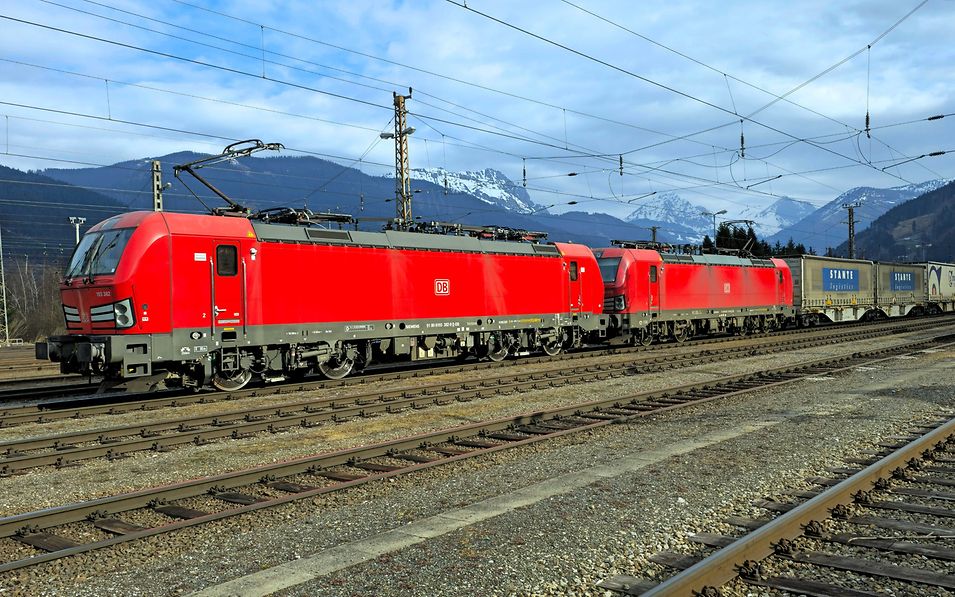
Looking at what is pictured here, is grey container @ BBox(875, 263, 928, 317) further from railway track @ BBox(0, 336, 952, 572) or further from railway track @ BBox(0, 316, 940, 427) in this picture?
railway track @ BBox(0, 336, 952, 572)

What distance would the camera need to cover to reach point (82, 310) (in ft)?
47.4

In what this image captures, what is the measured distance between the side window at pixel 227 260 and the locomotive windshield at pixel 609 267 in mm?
14690

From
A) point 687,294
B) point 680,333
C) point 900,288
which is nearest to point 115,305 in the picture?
point 687,294

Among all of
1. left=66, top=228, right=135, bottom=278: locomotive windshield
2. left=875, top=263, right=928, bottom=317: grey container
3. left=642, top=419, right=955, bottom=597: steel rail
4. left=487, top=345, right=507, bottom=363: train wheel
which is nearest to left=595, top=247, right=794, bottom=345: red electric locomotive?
left=487, top=345, right=507, bottom=363: train wheel

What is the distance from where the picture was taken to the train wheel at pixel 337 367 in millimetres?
17875

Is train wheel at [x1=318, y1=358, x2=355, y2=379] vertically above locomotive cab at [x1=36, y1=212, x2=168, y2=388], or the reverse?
locomotive cab at [x1=36, y1=212, x2=168, y2=388]

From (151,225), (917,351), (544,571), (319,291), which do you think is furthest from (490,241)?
(544,571)

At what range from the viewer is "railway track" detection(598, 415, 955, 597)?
4.97m

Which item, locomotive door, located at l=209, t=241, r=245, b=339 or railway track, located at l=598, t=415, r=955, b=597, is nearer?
railway track, located at l=598, t=415, r=955, b=597

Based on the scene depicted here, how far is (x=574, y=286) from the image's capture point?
2434 cm

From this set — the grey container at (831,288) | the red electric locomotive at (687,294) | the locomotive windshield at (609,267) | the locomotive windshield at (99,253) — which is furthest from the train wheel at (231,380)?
the grey container at (831,288)

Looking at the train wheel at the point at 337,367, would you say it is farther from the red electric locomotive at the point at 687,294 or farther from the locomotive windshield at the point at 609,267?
the red electric locomotive at the point at 687,294

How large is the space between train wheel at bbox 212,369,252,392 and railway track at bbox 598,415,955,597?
1200 cm

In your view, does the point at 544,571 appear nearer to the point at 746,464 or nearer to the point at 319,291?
the point at 746,464
